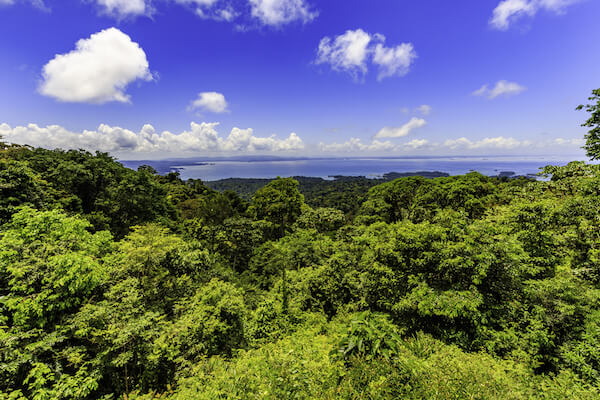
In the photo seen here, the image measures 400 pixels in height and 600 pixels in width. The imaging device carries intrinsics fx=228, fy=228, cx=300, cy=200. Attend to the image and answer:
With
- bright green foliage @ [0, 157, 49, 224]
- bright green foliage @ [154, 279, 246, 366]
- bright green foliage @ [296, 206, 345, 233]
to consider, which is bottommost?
bright green foliage @ [154, 279, 246, 366]

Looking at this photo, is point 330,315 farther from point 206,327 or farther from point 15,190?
point 15,190

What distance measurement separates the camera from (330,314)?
1281 cm

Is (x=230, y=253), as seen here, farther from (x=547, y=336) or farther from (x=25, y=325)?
(x=547, y=336)

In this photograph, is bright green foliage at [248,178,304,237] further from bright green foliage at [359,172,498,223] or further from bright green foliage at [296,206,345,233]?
bright green foliage at [359,172,498,223]

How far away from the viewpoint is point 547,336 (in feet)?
25.2

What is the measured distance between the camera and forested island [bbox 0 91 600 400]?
489cm

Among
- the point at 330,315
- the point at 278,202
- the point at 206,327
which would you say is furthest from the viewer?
the point at 278,202

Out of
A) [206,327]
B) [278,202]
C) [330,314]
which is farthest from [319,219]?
[206,327]

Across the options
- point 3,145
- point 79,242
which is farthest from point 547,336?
point 3,145

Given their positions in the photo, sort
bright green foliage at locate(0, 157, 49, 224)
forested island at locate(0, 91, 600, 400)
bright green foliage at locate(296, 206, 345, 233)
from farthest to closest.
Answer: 1. bright green foliage at locate(296, 206, 345, 233)
2. bright green foliage at locate(0, 157, 49, 224)
3. forested island at locate(0, 91, 600, 400)

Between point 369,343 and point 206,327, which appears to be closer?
point 369,343

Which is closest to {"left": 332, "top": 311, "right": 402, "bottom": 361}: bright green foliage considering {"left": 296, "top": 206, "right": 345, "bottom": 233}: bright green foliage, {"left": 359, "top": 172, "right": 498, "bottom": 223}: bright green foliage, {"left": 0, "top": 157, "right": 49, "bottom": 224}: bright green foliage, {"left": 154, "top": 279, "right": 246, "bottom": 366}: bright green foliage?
{"left": 154, "top": 279, "right": 246, "bottom": 366}: bright green foliage

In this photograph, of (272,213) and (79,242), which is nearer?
(79,242)

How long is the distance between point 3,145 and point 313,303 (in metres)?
29.8
